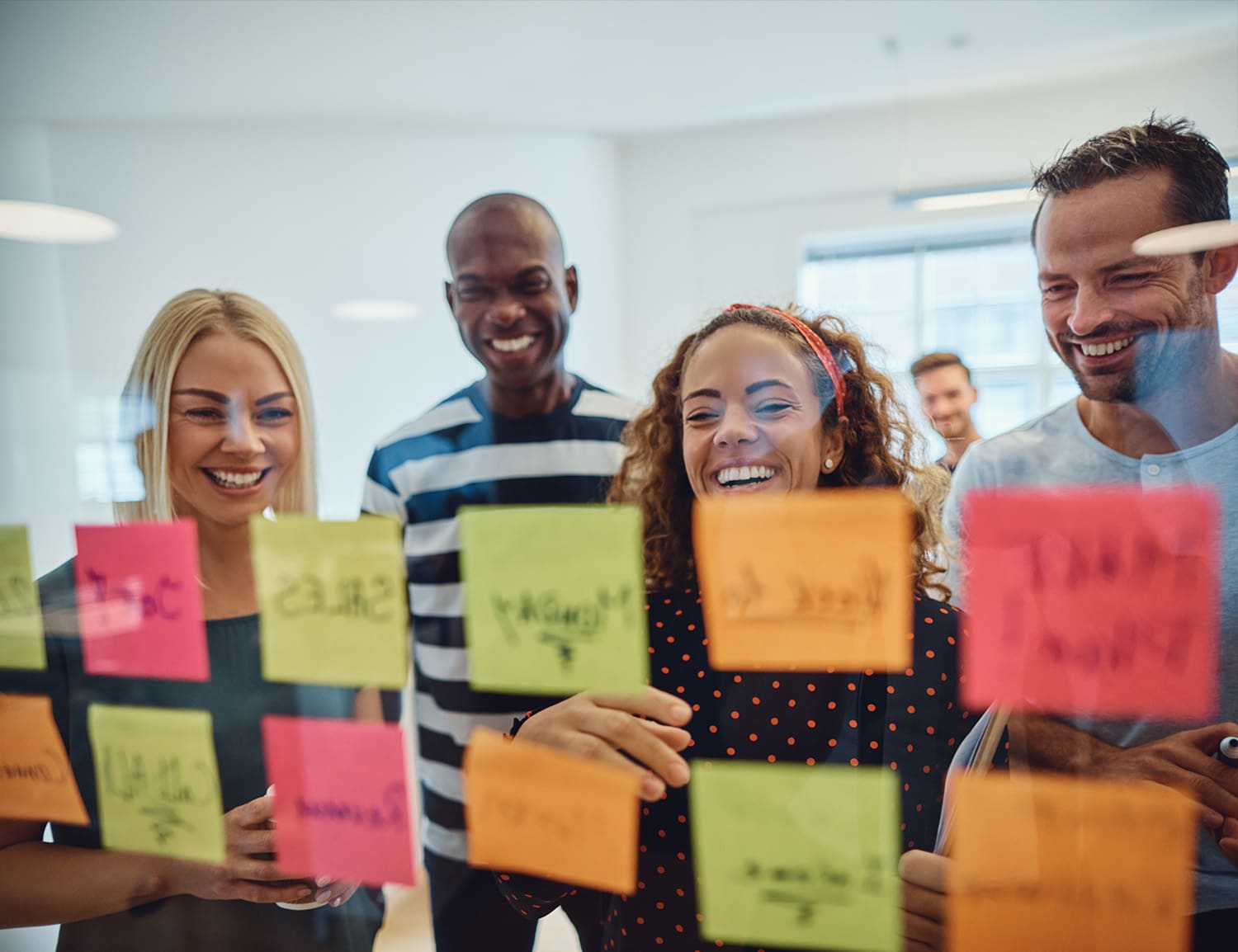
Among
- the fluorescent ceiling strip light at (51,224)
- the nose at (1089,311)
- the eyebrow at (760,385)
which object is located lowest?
the eyebrow at (760,385)

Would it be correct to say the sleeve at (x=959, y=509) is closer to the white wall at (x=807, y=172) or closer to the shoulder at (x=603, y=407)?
the white wall at (x=807, y=172)

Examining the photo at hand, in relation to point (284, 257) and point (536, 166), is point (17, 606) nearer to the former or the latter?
point (284, 257)

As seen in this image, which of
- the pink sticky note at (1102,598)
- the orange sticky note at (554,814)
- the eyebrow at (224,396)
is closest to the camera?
the pink sticky note at (1102,598)

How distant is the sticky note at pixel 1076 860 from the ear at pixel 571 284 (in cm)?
43

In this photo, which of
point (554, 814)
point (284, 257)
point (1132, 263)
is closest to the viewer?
point (1132, 263)

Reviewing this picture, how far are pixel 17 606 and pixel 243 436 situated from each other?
312 mm

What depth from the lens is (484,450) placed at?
0.59m

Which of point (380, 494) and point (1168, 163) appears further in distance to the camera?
point (380, 494)

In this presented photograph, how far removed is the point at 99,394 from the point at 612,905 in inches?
24.8

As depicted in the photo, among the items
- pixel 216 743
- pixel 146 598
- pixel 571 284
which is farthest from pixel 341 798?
pixel 571 284

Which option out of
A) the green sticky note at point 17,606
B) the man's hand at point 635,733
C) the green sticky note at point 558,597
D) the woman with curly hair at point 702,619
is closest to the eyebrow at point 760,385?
the woman with curly hair at point 702,619

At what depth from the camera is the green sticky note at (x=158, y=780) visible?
66 centimetres

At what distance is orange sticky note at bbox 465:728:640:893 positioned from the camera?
0.54m

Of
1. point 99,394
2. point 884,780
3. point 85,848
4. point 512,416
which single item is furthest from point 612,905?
point 99,394
